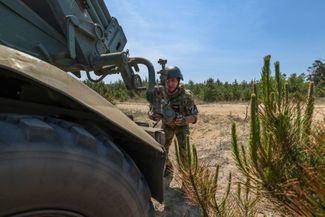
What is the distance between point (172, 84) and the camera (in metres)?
4.56

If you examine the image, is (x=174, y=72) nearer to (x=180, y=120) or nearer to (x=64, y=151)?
(x=180, y=120)

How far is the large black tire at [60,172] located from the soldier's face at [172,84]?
3.20 meters

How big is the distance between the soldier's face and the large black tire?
10.5 ft

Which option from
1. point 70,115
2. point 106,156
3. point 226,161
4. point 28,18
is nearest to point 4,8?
point 28,18

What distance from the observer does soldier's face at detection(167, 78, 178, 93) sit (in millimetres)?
4535

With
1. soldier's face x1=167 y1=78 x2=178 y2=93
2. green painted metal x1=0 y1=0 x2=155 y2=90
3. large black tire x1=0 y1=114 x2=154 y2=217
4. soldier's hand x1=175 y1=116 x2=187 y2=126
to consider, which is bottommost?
soldier's hand x1=175 y1=116 x2=187 y2=126

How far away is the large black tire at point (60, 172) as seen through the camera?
3.47 feet

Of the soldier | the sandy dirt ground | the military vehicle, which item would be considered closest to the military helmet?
the soldier

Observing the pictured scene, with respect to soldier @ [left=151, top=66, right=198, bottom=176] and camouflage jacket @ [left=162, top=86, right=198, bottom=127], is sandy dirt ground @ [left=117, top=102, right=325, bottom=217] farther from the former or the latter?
camouflage jacket @ [left=162, top=86, right=198, bottom=127]

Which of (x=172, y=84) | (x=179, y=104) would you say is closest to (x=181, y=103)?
(x=179, y=104)

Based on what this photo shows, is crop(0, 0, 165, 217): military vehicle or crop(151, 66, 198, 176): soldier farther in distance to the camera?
crop(151, 66, 198, 176): soldier

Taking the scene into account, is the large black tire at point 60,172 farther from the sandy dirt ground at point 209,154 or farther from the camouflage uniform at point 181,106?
the camouflage uniform at point 181,106

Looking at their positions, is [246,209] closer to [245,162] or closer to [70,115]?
[245,162]

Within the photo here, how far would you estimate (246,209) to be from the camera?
74.0 inches
